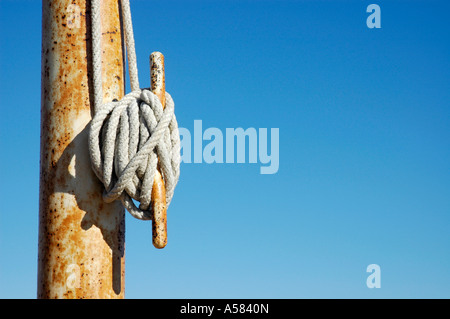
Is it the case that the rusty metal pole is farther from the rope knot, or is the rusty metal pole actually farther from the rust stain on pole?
the rust stain on pole

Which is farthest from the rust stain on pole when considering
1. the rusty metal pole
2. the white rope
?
the rusty metal pole

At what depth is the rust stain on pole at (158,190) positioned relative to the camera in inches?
128

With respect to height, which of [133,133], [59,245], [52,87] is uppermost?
[52,87]

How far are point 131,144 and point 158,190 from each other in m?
0.27

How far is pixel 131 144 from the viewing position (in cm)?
335

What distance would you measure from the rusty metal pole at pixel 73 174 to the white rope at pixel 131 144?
0.09m

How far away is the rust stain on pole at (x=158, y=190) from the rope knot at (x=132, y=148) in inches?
1.6

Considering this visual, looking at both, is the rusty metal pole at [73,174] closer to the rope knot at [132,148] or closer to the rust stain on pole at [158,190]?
the rope knot at [132,148]

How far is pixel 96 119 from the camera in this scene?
333 cm

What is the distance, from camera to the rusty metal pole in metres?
3.29

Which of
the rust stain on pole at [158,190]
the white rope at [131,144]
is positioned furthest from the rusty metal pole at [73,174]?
the rust stain on pole at [158,190]
